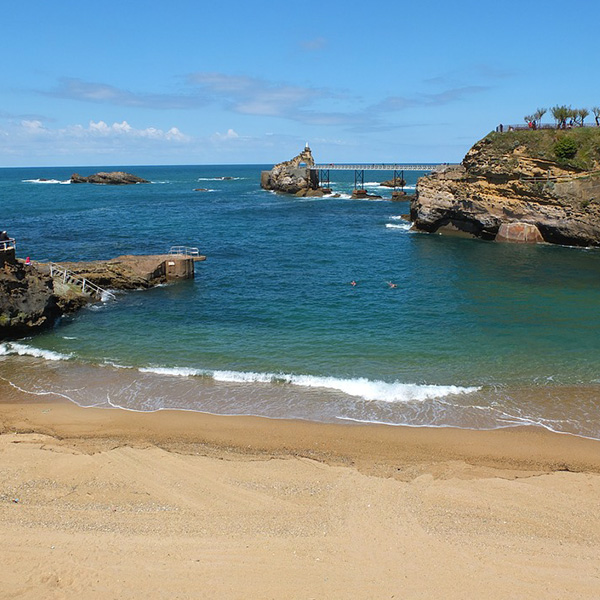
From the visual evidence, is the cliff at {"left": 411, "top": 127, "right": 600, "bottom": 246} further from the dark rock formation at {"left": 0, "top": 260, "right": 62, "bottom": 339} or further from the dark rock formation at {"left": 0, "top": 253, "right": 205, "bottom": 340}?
the dark rock formation at {"left": 0, "top": 260, "right": 62, "bottom": 339}

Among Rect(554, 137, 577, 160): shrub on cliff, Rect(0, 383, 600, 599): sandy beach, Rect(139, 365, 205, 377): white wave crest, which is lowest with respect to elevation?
Rect(0, 383, 600, 599): sandy beach

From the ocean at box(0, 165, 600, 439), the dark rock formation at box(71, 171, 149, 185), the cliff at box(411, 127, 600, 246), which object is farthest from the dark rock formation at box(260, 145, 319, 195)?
the ocean at box(0, 165, 600, 439)

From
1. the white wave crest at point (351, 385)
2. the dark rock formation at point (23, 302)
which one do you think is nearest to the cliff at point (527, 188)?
the white wave crest at point (351, 385)

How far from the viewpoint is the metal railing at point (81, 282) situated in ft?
112

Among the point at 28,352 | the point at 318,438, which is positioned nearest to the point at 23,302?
the point at 28,352

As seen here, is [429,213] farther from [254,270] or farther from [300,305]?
[300,305]

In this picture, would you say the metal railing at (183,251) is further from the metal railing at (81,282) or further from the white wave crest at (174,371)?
the white wave crest at (174,371)

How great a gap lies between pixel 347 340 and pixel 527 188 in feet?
116

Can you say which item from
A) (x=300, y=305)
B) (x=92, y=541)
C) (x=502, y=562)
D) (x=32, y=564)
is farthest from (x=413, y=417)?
(x=300, y=305)

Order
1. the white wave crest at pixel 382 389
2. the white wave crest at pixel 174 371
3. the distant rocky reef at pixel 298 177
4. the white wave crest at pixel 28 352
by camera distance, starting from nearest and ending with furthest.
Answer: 1. the white wave crest at pixel 382 389
2. the white wave crest at pixel 174 371
3. the white wave crest at pixel 28 352
4. the distant rocky reef at pixel 298 177

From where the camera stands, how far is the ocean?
1958 centimetres

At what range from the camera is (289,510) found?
13.1 metres

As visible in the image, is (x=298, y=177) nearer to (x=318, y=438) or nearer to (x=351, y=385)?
(x=351, y=385)

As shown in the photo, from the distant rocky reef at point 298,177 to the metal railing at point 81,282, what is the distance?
79.7m
